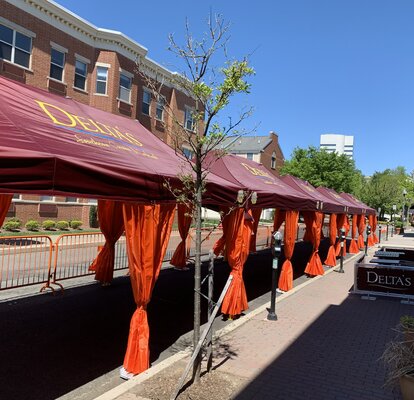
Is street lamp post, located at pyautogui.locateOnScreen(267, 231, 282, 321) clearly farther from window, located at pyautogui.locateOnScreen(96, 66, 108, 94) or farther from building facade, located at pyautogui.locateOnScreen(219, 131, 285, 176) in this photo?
building facade, located at pyautogui.locateOnScreen(219, 131, 285, 176)

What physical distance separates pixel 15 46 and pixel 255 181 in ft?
51.4

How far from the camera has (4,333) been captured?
634 centimetres

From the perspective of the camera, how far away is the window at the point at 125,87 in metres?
25.4

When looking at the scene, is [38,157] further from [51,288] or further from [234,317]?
[51,288]

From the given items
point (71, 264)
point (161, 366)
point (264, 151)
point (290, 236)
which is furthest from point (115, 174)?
point (264, 151)

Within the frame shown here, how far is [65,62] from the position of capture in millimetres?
22172

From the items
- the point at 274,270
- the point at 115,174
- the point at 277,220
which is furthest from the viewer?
the point at 277,220

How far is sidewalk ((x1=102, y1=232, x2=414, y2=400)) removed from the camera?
15.8 ft

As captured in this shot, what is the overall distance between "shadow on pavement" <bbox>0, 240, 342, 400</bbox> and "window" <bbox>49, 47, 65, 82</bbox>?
15042 millimetres

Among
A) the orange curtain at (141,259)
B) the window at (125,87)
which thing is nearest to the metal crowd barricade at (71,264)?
the orange curtain at (141,259)

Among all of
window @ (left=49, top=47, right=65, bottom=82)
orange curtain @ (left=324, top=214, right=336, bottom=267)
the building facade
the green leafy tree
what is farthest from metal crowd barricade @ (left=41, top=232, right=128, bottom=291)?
the building facade

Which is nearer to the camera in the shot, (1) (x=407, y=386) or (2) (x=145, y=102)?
(1) (x=407, y=386)

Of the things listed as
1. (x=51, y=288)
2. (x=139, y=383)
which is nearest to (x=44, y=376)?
(x=139, y=383)

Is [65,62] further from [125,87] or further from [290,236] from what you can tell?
[290,236]
